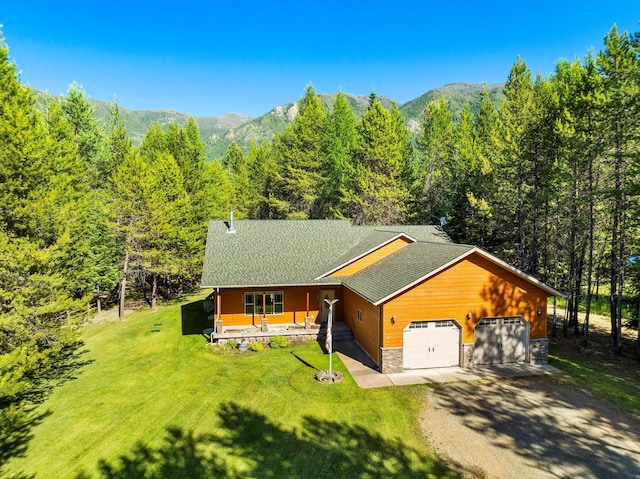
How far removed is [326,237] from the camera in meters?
25.6

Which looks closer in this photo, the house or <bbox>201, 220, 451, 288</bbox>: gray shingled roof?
the house

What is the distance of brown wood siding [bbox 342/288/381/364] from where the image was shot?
16531mm

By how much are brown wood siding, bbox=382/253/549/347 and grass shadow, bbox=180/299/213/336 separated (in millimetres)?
13125

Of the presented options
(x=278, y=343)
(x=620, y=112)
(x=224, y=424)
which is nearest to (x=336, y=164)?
(x=278, y=343)

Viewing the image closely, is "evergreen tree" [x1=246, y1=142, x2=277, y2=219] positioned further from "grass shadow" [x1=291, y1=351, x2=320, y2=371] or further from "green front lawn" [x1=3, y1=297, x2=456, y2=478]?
"green front lawn" [x1=3, y1=297, x2=456, y2=478]

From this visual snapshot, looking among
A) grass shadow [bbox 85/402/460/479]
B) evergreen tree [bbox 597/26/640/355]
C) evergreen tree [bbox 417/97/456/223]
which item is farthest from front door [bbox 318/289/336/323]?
evergreen tree [bbox 417/97/456/223]

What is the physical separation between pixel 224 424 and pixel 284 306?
10.1m

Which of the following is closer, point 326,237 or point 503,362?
point 503,362

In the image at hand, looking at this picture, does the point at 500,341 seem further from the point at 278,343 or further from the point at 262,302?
the point at 262,302

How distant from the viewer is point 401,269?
59.2ft

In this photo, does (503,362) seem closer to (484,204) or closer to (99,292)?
(484,204)

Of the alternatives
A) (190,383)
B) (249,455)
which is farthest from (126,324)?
(249,455)

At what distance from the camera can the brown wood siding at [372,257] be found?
21844mm

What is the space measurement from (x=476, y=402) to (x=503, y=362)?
4.56 metres
